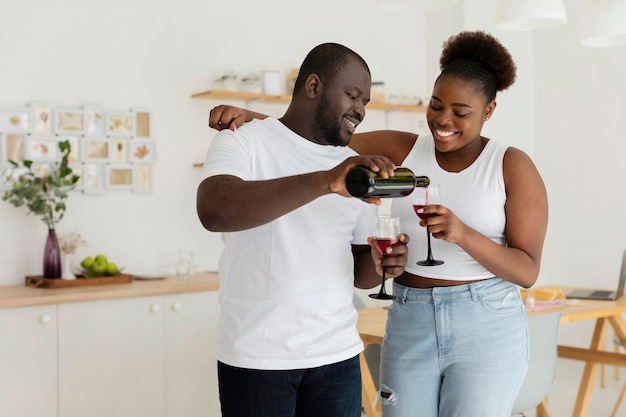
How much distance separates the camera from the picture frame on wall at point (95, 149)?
4.57 m

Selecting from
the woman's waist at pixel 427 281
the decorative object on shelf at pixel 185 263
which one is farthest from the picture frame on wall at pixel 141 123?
the woman's waist at pixel 427 281

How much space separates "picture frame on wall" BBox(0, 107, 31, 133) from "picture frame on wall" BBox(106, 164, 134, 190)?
1.70 ft

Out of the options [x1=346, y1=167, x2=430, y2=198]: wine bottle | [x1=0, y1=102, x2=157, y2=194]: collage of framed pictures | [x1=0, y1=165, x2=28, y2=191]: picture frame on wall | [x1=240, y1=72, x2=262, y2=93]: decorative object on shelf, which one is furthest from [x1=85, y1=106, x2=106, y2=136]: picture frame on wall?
[x1=346, y1=167, x2=430, y2=198]: wine bottle

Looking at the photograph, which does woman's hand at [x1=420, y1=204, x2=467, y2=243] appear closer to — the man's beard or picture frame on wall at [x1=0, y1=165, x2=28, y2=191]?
the man's beard

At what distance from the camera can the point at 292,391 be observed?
1.69 m

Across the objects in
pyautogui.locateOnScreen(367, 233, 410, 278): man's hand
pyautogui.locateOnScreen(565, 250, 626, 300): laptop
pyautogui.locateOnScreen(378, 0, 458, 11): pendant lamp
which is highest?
pyautogui.locateOnScreen(378, 0, 458, 11): pendant lamp

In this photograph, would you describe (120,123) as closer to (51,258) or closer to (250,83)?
(250,83)

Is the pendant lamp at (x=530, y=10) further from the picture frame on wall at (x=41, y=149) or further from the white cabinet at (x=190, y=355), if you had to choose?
the picture frame on wall at (x=41, y=149)

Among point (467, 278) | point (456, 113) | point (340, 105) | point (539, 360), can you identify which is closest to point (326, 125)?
point (340, 105)

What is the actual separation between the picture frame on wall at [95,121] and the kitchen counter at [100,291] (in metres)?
0.89

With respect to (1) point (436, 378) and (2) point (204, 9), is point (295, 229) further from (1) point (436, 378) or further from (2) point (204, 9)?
(2) point (204, 9)

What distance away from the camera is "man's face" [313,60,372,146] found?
1800mm

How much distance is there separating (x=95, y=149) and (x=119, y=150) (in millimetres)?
140

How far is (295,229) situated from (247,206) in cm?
19
